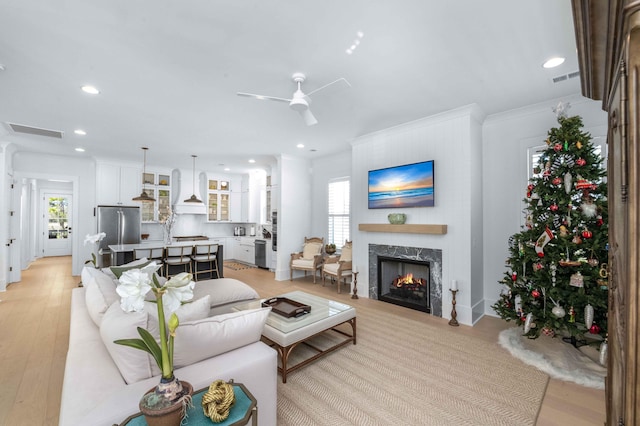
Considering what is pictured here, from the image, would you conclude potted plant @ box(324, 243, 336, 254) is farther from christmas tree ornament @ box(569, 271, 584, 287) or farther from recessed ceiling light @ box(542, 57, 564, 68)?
recessed ceiling light @ box(542, 57, 564, 68)

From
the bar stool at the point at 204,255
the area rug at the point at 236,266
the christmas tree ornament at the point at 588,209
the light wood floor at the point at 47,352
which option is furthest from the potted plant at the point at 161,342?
the area rug at the point at 236,266

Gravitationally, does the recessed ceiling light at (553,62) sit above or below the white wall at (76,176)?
above

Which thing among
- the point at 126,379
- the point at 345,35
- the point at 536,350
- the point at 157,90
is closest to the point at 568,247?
the point at 536,350

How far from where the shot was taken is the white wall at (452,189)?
3764 millimetres

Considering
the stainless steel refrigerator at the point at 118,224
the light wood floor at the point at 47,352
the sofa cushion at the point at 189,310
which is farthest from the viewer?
the stainless steel refrigerator at the point at 118,224

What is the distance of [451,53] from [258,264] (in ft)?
21.3

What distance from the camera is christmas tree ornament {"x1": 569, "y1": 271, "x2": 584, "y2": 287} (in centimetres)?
261

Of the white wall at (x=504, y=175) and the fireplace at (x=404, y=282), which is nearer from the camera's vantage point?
the white wall at (x=504, y=175)

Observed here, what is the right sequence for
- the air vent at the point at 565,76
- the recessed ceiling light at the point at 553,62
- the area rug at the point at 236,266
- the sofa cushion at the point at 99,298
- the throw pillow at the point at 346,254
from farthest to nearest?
the area rug at the point at 236,266 → the throw pillow at the point at 346,254 → the air vent at the point at 565,76 → the recessed ceiling light at the point at 553,62 → the sofa cushion at the point at 99,298

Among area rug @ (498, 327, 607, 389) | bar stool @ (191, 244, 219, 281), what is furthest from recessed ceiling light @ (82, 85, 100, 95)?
area rug @ (498, 327, 607, 389)

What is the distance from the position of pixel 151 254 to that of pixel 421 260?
4.61m

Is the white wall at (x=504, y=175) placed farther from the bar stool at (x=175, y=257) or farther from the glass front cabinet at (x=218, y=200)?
the glass front cabinet at (x=218, y=200)

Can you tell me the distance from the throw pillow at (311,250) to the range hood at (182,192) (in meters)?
3.40

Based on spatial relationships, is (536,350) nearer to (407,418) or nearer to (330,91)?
(407,418)
